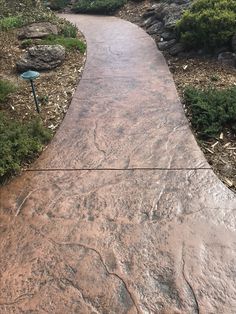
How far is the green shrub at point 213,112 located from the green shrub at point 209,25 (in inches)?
62.5

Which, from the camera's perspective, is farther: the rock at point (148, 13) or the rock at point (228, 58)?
the rock at point (148, 13)

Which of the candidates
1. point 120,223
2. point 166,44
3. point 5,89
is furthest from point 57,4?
point 120,223

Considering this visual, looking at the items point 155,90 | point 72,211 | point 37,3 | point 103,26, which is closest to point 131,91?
point 155,90

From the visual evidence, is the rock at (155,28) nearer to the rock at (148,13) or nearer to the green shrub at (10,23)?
the rock at (148,13)

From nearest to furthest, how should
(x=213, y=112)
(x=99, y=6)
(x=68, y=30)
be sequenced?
1. (x=213, y=112)
2. (x=68, y=30)
3. (x=99, y=6)

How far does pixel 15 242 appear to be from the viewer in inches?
114

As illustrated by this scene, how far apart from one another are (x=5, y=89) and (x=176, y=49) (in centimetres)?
316

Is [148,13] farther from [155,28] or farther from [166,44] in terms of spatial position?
[166,44]

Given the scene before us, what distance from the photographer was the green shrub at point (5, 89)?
4887mm

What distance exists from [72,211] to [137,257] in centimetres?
80

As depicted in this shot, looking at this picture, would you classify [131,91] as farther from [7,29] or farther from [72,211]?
[7,29]

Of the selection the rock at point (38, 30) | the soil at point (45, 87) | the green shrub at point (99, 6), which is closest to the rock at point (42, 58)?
the soil at point (45, 87)

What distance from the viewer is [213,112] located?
4.13 metres

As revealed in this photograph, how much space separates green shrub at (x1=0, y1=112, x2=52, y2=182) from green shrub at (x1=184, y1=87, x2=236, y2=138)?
1873 millimetres
